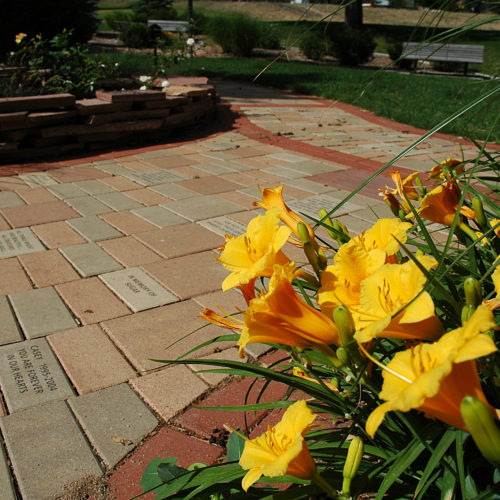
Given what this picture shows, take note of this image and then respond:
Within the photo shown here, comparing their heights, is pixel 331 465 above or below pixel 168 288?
above

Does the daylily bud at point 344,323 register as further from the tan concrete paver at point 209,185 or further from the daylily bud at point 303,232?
the tan concrete paver at point 209,185

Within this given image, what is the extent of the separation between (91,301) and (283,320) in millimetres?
2430

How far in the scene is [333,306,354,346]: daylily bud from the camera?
88cm

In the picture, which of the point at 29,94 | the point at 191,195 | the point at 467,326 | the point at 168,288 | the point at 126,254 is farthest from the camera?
the point at 29,94

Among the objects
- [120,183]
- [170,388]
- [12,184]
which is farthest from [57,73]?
[170,388]

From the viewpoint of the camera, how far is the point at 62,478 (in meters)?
1.85

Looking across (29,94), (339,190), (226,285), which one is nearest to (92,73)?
(29,94)

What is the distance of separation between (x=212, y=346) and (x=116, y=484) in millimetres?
982

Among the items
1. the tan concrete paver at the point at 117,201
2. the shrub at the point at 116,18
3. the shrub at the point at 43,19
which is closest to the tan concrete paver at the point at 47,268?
the tan concrete paver at the point at 117,201

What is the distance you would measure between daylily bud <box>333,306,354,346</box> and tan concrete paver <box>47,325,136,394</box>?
1711mm

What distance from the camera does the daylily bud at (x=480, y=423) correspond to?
67 centimetres

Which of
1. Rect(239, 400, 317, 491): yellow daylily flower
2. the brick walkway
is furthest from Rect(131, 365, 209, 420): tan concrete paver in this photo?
Rect(239, 400, 317, 491): yellow daylily flower

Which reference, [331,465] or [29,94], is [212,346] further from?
[29,94]

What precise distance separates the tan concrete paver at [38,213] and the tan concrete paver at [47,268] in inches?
28.1
